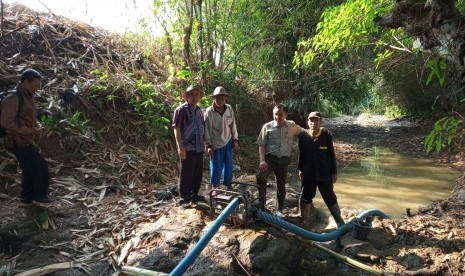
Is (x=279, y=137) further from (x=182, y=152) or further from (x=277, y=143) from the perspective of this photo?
(x=182, y=152)

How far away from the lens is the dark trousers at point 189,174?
4992 mm

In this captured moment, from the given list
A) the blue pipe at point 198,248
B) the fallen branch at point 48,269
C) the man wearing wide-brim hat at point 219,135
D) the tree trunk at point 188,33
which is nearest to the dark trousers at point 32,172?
the fallen branch at point 48,269

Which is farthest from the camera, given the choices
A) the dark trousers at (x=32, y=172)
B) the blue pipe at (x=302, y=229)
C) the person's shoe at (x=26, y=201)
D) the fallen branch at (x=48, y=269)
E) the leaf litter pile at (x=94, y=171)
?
the person's shoe at (x=26, y=201)

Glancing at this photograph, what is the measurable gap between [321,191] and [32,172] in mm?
4009

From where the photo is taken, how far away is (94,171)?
6.32m

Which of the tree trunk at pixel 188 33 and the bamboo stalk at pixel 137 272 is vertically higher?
the tree trunk at pixel 188 33

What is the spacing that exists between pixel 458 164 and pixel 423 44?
822 centimetres

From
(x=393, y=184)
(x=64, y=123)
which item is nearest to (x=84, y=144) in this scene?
(x=64, y=123)

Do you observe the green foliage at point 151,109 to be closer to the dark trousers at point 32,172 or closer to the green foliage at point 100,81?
the green foliage at point 100,81

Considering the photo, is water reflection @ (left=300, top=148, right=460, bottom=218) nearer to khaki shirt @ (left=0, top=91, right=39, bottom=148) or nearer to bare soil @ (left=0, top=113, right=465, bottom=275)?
bare soil @ (left=0, top=113, right=465, bottom=275)

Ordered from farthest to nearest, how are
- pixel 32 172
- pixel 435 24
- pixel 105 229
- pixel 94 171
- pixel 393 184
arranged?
pixel 393 184 → pixel 94 171 → pixel 32 172 → pixel 105 229 → pixel 435 24

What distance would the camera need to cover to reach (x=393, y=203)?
7.00m

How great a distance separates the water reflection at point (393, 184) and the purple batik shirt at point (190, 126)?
2999 millimetres

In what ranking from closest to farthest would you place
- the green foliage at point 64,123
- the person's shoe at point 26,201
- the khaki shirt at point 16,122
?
the khaki shirt at point 16,122 → the person's shoe at point 26,201 → the green foliage at point 64,123
